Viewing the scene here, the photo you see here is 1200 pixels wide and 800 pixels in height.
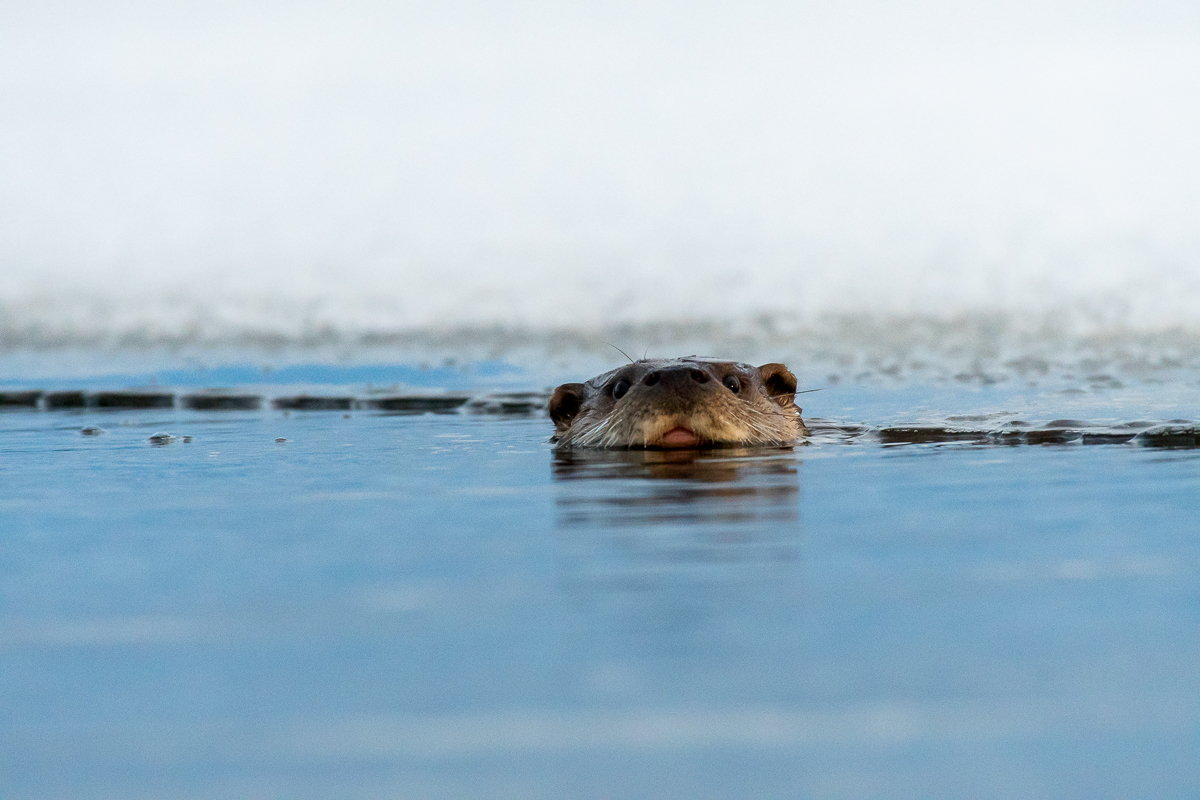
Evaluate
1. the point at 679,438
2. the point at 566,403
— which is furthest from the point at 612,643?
the point at 566,403

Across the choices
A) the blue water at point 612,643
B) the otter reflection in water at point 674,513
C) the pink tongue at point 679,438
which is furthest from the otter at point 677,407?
the blue water at point 612,643

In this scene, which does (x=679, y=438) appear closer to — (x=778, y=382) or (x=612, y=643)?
(x=778, y=382)

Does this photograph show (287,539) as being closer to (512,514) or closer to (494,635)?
(512,514)

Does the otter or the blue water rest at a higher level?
the otter

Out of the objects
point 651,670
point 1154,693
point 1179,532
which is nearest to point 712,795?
point 651,670

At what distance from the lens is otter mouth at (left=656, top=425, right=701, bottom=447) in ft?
25.9

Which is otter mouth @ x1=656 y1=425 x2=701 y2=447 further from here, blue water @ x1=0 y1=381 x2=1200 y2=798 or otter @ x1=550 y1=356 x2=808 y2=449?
blue water @ x1=0 y1=381 x2=1200 y2=798

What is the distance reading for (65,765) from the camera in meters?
2.15

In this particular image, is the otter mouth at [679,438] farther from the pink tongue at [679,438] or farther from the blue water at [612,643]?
the blue water at [612,643]

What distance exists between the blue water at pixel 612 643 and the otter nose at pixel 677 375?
1.95m

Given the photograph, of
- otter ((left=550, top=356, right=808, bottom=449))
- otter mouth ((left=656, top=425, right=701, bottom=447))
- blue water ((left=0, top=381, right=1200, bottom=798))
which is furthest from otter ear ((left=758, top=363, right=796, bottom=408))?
blue water ((left=0, top=381, right=1200, bottom=798))

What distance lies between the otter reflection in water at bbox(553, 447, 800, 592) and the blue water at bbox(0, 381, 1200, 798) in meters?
0.03

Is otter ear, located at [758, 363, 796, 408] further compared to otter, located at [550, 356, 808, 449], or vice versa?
otter ear, located at [758, 363, 796, 408]

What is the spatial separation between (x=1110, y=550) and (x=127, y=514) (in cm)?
356
